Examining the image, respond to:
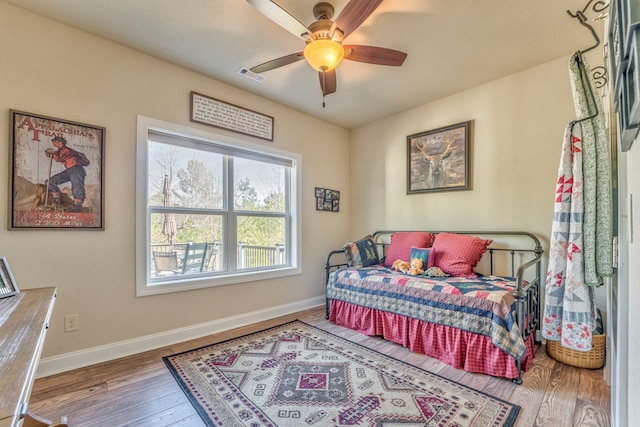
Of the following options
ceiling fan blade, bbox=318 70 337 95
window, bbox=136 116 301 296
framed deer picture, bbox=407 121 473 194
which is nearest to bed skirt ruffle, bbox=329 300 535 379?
window, bbox=136 116 301 296

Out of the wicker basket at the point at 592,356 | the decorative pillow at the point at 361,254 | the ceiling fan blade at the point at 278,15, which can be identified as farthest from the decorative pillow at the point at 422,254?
the ceiling fan blade at the point at 278,15

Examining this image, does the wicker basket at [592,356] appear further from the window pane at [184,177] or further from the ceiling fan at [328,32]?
the window pane at [184,177]

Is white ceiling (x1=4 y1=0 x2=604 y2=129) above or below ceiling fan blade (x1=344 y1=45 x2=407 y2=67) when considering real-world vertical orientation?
above

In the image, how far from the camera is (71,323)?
7.09ft

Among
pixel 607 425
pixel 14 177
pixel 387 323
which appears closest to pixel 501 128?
pixel 387 323

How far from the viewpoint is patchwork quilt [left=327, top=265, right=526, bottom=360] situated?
2.01 m

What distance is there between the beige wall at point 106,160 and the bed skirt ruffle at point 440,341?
1.30 meters

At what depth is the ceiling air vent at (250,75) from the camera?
2776 mm

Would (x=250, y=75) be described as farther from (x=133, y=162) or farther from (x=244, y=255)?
(x=244, y=255)

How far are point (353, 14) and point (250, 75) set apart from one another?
147cm

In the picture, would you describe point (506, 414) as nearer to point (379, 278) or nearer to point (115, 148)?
point (379, 278)

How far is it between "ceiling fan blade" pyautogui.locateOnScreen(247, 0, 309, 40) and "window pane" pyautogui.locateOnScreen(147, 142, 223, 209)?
163 cm

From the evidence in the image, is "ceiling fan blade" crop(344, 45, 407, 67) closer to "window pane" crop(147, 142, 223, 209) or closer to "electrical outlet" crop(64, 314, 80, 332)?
"window pane" crop(147, 142, 223, 209)

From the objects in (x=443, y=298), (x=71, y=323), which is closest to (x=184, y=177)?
(x=71, y=323)
